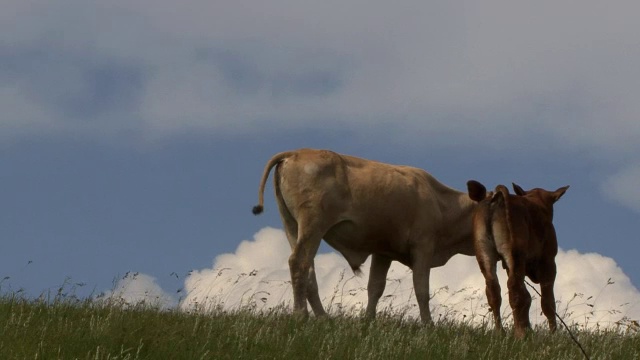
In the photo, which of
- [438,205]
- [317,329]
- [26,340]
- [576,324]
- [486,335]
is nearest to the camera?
[26,340]

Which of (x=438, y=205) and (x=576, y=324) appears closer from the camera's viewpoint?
(x=576, y=324)

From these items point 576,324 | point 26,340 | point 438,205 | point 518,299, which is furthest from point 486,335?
point 26,340

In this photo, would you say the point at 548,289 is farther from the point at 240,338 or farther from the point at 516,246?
the point at 240,338

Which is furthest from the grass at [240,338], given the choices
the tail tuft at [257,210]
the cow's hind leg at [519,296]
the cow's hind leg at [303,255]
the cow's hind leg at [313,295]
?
the tail tuft at [257,210]

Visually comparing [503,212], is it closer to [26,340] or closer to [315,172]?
[315,172]

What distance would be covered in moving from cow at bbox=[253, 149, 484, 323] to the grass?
0.80m

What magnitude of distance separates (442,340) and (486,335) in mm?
856

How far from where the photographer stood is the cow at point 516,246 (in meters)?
10.2

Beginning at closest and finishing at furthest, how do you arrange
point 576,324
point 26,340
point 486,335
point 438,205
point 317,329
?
point 26,340, point 317,329, point 486,335, point 576,324, point 438,205

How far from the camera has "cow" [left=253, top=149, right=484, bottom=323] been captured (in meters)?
12.1

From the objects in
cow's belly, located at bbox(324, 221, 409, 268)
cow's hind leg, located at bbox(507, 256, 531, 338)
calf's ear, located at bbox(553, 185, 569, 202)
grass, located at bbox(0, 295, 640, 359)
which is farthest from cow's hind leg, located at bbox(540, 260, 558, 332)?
cow's belly, located at bbox(324, 221, 409, 268)

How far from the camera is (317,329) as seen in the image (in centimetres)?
1002

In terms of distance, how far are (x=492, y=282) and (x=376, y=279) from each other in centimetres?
300

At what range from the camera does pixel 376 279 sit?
13.3 metres
